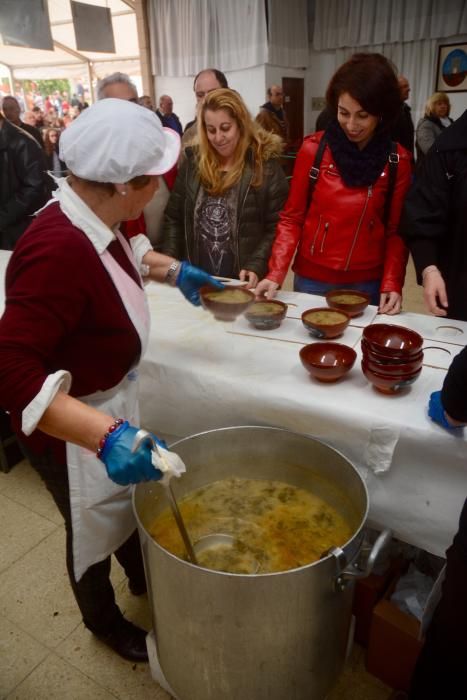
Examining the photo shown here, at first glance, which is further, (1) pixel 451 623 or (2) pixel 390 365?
(2) pixel 390 365

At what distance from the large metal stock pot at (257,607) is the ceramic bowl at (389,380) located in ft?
0.68

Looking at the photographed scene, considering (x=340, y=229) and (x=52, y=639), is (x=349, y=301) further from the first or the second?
(x=52, y=639)

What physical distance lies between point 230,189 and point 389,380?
1264mm

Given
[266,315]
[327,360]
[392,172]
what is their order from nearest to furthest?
[327,360], [266,315], [392,172]

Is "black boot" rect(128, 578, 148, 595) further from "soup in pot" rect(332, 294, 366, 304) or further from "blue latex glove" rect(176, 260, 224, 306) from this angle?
"soup in pot" rect(332, 294, 366, 304)

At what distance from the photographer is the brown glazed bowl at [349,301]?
166cm

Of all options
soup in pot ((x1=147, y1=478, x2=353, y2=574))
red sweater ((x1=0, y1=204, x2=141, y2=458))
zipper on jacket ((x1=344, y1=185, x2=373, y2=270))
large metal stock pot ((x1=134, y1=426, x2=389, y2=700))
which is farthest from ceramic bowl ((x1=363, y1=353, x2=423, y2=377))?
zipper on jacket ((x1=344, y1=185, x2=373, y2=270))

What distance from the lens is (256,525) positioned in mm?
1164

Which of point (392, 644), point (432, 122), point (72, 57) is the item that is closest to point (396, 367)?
point (392, 644)

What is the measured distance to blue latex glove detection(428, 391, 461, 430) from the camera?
3.54 ft

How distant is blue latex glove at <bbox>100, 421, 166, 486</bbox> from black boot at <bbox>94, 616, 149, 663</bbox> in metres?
0.87

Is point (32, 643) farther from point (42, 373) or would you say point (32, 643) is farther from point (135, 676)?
point (42, 373)

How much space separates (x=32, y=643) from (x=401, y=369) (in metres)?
1.38

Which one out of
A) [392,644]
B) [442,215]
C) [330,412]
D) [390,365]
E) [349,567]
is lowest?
[392,644]
